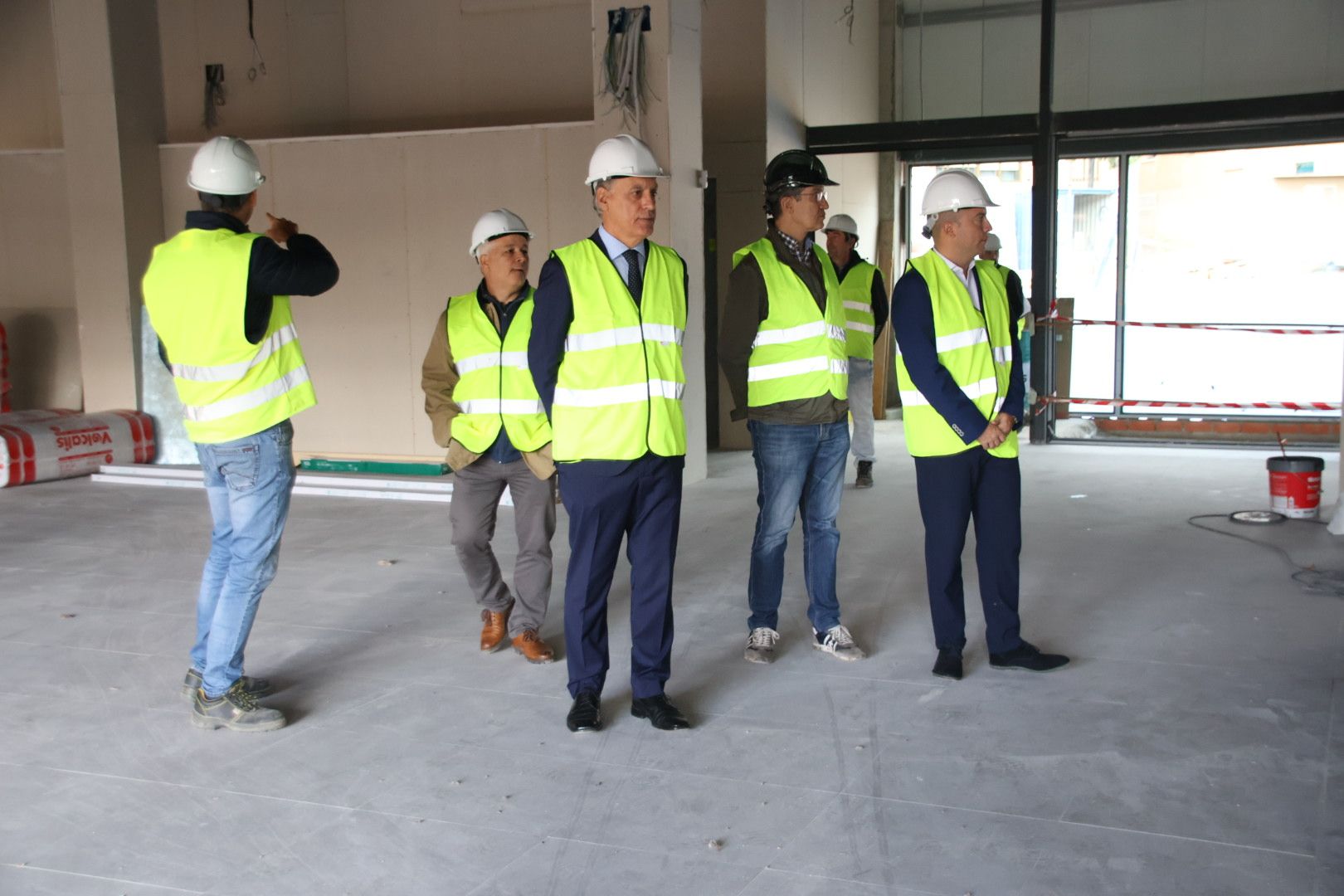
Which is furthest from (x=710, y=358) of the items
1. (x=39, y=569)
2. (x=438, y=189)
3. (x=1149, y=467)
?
(x=39, y=569)

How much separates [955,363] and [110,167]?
7566 mm

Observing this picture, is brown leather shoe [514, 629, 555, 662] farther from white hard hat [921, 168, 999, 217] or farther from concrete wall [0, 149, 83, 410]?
concrete wall [0, 149, 83, 410]

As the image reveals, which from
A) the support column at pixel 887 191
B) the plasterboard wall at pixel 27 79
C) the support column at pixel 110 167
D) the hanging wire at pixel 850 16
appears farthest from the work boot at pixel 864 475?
the plasterboard wall at pixel 27 79

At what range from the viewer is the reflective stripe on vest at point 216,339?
11.5 feet

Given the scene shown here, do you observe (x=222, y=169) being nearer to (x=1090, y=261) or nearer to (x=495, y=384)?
(x=495, y=384)

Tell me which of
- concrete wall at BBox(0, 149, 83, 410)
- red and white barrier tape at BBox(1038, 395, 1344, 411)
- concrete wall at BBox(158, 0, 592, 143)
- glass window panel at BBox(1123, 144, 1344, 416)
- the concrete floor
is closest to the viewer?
the concrete floor

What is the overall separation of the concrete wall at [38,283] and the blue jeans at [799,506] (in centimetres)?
812

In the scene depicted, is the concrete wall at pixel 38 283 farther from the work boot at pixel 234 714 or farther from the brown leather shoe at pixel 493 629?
the work boot at pixel 234 714

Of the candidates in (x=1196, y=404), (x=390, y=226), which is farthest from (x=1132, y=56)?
(x=390, y=226)

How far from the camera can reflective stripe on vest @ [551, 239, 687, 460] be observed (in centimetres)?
346

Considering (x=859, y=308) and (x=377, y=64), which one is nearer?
(x=859, y=308)

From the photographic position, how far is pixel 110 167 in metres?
9.05

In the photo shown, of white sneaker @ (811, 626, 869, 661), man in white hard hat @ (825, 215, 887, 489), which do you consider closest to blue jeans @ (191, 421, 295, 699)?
white sneaker @ (811, 626, 869, 661)

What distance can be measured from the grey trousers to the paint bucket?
4372mm
